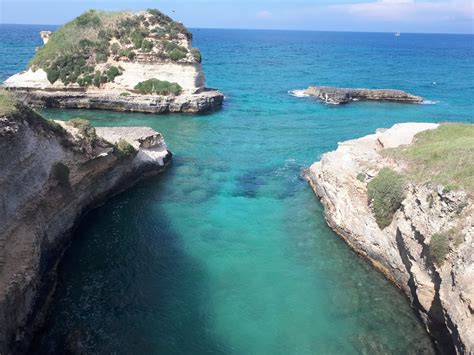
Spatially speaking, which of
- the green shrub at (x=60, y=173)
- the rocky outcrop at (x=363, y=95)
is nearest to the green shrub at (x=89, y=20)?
the rocky outcrop at (x=363, y=95)

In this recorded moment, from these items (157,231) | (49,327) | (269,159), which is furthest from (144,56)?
(49,327)

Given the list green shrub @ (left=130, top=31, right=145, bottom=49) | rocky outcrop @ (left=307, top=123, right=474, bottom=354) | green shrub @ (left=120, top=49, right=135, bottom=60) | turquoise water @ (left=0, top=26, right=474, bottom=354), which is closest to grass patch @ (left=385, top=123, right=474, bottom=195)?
rocky outcrop @ (left=307, top=123, right=474, bottom=354)

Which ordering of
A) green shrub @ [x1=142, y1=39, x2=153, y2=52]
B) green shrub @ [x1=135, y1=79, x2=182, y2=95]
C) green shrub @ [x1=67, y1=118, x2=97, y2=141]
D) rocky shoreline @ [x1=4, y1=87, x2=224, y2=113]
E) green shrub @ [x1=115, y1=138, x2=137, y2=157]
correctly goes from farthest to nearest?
green shrub @ [x1=142, y1=39, x2=153, y2=52]
green shrub @ [x1=135, y1=79, x2=182, y2=95]
rocky shoreline @ [x1=4, y1=87, x2=224, y2=113]
green shrub @ [x1=115, y1=138, x2=137, y2=157]
green shrub @ [x1=67, y1=118, x2=97, y2=141]

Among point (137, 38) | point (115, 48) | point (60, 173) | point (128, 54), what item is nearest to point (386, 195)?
point (60, 173)

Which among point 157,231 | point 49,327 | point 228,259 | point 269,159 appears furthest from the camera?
point 269,159

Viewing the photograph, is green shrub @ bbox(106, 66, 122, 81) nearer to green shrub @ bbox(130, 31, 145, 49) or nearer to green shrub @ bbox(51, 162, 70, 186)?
green shrub @ bbox(130, 31, 145, 49)

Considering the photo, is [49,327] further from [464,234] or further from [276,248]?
[464,234]

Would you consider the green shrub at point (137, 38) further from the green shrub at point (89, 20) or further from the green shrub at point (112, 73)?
the green shrub at point (89, 20)
